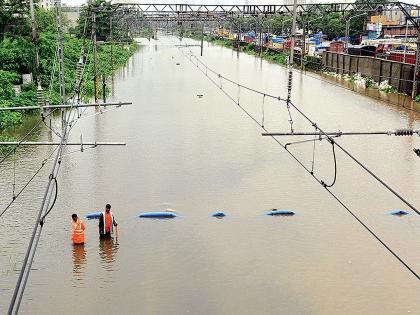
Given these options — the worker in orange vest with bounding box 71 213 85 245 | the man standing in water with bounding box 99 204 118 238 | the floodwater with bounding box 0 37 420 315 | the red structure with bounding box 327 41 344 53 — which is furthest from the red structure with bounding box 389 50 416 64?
the worker in orange vest with bounding box 71 213 85 245

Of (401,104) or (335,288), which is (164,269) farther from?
(401,104)

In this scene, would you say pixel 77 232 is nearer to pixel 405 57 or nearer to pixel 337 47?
pixel 405 57

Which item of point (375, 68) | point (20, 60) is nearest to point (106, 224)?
point (20, 60)

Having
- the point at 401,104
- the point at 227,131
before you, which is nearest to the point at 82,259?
the point at 227,131

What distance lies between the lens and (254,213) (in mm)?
15461

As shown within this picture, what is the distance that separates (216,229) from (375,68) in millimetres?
34856

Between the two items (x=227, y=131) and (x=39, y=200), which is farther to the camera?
(x=227, y=131)

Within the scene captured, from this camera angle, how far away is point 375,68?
44875mm

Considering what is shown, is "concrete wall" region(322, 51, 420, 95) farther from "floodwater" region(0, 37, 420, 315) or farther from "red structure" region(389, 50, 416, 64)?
"floodwater" region(0, 37, 420, 315)

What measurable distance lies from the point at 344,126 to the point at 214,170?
11020mm

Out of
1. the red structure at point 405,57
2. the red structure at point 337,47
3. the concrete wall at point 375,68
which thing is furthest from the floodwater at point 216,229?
the red structure at point 337,47

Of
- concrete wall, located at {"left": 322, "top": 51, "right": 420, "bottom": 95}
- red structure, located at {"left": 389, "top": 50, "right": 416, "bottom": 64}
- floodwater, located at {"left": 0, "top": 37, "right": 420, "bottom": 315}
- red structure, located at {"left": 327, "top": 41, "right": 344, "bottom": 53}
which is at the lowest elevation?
floodwater, located at {"left": 0, "top": 37, "right": 420, "bottom": 315}

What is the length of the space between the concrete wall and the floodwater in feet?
39.8

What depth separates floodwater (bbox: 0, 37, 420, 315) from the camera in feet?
36.1
